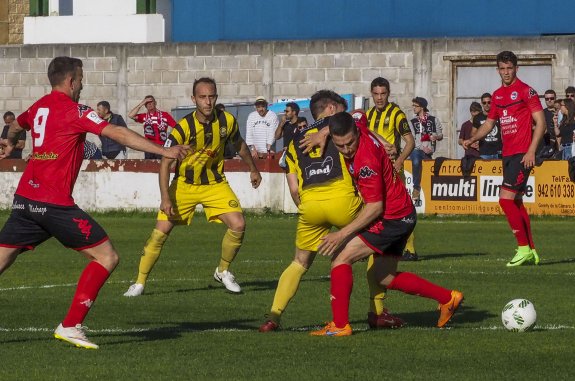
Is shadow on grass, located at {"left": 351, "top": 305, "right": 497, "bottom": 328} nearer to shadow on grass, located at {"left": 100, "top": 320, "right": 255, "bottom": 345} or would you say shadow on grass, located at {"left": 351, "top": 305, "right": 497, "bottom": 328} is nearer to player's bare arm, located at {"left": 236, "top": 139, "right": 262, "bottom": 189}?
shadow on grass, located at {"left": 100, "top": 320, "right": 255, "bottom": 345}

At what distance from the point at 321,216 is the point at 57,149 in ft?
7.69

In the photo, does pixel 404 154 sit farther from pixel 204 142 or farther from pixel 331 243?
pixel 331 243

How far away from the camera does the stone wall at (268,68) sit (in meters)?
33.2

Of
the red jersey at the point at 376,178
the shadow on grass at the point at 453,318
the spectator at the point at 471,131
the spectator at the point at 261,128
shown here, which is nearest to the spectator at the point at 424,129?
the spectator at the point at 471,131

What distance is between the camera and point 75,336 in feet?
33.6

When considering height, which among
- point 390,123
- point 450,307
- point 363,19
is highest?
point 363,19

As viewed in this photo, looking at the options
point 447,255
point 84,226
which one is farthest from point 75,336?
point 447,255

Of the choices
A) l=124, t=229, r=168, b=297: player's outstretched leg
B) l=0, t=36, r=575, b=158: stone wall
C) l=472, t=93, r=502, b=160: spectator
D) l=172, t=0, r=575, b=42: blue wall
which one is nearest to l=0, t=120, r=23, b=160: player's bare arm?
l=124, t=229, r=168, b=297: player's outstretched leg

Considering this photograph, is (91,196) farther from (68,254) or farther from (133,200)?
(68,254)

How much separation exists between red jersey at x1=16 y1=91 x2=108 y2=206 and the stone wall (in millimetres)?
23369

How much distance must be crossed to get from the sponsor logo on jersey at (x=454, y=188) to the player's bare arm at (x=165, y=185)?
13.1 metres

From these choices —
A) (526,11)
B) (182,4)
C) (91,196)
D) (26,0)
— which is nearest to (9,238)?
(91,196)

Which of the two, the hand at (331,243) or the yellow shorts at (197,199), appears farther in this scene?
the yellow shorts at (197,199)

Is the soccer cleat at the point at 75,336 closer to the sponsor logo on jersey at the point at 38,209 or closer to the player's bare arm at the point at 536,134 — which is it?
the sponsor logo on jersey at the point at 38,209
